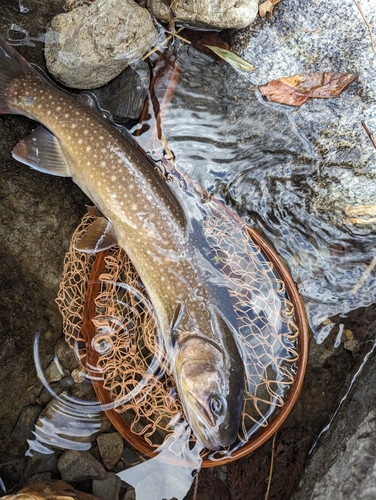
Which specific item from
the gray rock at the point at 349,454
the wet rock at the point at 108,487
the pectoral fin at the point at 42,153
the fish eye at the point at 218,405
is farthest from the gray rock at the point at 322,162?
the wet rock at the point at 108,487

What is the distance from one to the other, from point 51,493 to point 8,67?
3.13 m

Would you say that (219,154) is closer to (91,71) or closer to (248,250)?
(248,250)

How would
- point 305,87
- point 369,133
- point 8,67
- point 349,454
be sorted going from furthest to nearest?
point 305,87, point 369,133, point 8,67, point 349,454

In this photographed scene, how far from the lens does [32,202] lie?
3514 mm

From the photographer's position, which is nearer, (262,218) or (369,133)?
(369,133)

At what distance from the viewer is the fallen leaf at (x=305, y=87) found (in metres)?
3.42

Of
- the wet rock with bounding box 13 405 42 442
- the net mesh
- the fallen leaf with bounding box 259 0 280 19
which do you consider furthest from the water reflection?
the wet rock with bounding box 13 405 42 442

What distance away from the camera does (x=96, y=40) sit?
3352mm

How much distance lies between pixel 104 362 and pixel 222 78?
254cm

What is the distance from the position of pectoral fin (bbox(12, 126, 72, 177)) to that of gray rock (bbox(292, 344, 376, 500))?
9.09 feet

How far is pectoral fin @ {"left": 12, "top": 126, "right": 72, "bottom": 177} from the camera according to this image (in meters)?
3.30

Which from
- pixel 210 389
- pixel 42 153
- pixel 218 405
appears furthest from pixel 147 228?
pixel 218 405

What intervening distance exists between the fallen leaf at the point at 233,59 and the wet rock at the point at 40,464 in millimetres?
3524

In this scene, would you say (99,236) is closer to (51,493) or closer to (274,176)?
(274,176)
